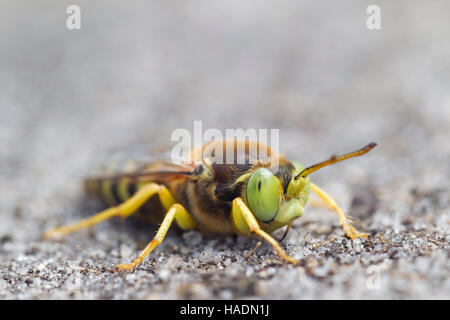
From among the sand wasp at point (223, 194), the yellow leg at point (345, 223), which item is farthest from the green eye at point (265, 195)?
the yellow leg at point (345, 223)

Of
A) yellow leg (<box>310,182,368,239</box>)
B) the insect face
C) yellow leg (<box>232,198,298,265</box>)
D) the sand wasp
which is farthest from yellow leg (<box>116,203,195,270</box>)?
yellow leg (<box>310,182,368,239</box>)

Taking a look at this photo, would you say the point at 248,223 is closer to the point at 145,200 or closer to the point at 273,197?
the point at 273,197

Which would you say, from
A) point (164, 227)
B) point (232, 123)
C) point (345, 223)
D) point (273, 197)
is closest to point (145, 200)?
point (164, 227)

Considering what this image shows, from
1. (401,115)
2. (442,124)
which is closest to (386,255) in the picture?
(442,124)

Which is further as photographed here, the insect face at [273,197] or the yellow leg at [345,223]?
the yellow leg at [345,223]

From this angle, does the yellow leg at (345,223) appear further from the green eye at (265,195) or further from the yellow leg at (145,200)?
the yellow leg at (145,200)

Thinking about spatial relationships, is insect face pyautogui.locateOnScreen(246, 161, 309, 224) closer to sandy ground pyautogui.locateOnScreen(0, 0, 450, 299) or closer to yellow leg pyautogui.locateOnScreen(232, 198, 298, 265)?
yellow leg pyautogui.locateOnScreen(232, 198, 298, 265)
